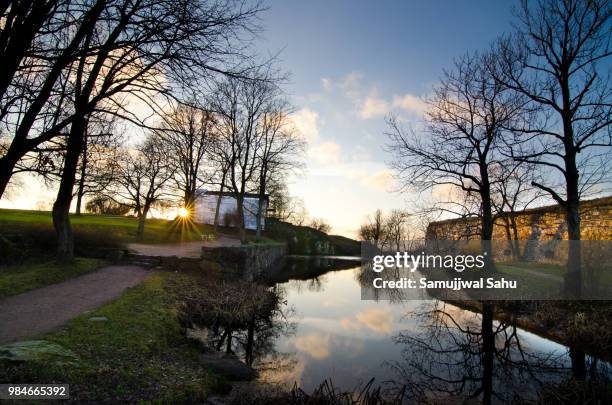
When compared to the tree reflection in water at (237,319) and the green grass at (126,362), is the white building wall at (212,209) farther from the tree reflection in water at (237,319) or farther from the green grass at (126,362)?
the green grass at (126,362)

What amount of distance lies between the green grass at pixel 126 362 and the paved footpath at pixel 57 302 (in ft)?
1.63

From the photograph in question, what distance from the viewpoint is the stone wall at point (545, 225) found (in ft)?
51.8

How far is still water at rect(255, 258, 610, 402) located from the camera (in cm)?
677

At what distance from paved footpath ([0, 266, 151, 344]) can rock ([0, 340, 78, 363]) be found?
0.97 m

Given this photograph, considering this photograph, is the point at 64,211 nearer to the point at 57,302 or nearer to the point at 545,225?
the point at 57,302

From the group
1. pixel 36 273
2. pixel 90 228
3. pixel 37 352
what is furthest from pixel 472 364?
pixel 90 228

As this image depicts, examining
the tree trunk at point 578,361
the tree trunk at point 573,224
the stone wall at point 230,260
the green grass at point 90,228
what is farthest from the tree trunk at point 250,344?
the tree trunk at point 573,224

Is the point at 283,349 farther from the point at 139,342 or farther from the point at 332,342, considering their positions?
the point at 139,342

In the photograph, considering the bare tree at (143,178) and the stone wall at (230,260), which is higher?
the bare tree at (143,178)

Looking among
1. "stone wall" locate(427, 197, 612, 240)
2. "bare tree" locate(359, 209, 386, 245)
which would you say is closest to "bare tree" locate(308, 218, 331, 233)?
"bare tree" locate(359, 209, 386, 245)

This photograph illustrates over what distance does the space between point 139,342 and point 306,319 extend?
21.5 feet

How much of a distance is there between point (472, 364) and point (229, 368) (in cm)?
531

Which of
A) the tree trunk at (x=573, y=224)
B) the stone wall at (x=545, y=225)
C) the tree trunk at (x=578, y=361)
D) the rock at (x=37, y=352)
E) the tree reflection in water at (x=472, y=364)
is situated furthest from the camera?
the stone wall at (x=545, y=225)

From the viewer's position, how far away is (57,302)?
8375mm
